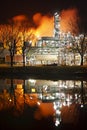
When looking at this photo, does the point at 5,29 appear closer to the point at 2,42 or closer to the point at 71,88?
the point at 2,42

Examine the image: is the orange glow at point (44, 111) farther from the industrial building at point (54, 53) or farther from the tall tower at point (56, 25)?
the tall tower at point (56, 25)

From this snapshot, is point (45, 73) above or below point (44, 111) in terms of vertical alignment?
above

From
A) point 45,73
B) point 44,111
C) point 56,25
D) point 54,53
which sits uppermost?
point 56,25

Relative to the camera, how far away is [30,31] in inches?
3319

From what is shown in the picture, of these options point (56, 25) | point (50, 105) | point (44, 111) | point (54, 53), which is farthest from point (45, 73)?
point (56, 25)

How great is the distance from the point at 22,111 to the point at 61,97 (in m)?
6.56

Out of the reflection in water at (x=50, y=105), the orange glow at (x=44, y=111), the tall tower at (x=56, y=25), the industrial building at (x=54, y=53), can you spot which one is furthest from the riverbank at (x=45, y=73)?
the tall tower at (x=56, y=25)

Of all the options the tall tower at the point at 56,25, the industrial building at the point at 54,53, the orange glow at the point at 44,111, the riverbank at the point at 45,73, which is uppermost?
the tall tower at the point at 56,25

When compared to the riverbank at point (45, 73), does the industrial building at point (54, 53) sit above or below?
above

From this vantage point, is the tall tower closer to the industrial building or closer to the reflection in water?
the industrial building

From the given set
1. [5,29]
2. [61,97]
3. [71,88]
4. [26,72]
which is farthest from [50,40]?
[61,97]

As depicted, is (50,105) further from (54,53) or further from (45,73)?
(54,53)

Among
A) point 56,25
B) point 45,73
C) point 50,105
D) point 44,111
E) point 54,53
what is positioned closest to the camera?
point 44,111

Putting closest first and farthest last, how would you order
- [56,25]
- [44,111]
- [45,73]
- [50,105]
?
[44,111] < [50,105] < [45,73] < [56,25]
